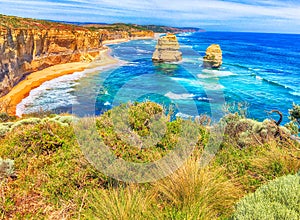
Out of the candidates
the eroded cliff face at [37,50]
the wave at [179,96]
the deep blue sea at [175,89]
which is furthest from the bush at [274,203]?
the eroded cliff face at [37,50]

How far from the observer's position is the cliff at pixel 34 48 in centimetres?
2583

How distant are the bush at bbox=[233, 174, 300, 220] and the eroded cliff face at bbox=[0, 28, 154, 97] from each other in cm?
2573

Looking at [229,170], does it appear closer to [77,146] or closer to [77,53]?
[77,146]

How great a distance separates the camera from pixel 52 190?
151 inches

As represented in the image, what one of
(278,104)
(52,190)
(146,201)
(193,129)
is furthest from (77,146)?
(278,104)

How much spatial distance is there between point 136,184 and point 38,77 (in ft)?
107

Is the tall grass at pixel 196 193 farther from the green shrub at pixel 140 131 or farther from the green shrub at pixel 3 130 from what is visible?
the green shrub at pixel 3 130

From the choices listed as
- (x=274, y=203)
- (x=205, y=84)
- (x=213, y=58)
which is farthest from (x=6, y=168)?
(x=213, y=58)

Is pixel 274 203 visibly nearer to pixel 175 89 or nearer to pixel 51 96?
pixel 51 96

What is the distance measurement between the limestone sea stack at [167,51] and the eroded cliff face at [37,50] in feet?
40.1

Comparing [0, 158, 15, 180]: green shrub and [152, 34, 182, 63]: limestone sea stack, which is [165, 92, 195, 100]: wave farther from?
[0, 158, 15, 180]: green shrub

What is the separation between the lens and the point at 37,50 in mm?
36750

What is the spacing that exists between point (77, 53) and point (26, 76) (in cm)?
1469

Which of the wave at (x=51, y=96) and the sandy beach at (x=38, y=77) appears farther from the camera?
the sandy beach at (x=38, y=77)
